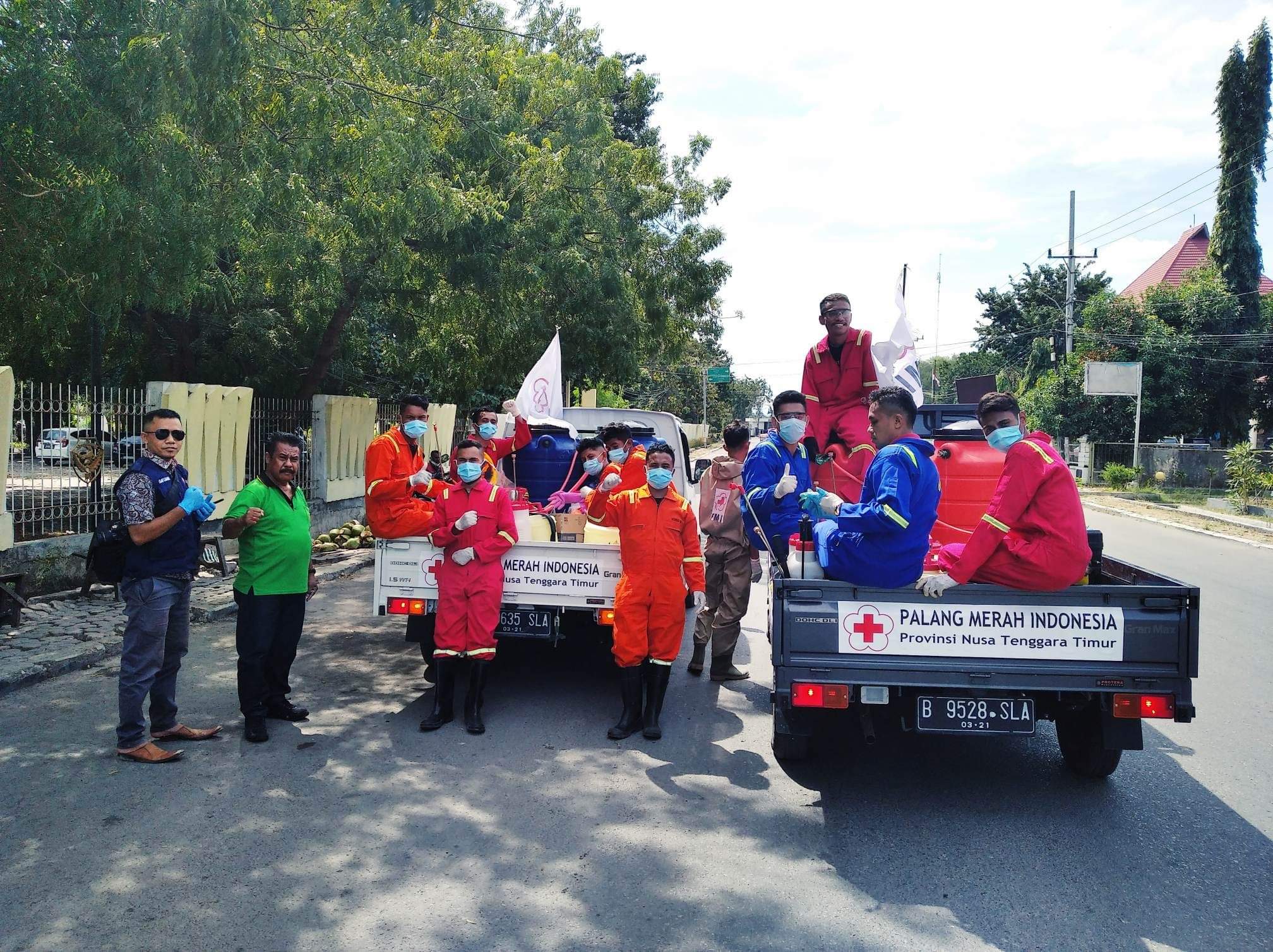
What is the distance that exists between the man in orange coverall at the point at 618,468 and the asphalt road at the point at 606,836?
141cm

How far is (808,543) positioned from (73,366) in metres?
14.1

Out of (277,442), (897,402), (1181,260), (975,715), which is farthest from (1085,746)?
(1181,260)

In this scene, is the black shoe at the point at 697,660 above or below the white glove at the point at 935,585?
below

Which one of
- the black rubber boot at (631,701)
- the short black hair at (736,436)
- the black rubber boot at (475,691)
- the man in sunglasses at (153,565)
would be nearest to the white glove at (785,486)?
the short black hair at (736,436)

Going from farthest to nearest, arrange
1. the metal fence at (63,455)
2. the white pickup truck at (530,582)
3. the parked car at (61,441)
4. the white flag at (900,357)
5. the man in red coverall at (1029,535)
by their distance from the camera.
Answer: the parked car at (61,441) → the metal fence at (63,455) → the white flag at (900,357) → the white pickup truck at (530,582) → the man in red coverall at (1029,535)

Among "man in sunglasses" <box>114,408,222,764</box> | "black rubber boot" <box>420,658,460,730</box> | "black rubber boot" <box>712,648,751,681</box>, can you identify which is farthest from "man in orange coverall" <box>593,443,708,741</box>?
"man in sunglasses" <box>114,408,222,764</box>

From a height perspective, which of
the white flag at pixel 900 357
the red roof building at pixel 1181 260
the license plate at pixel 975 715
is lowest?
the license plate at pixel 975 715

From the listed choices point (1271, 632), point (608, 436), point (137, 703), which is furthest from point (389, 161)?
point (1271, 632)

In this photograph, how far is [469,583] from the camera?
5812 mm

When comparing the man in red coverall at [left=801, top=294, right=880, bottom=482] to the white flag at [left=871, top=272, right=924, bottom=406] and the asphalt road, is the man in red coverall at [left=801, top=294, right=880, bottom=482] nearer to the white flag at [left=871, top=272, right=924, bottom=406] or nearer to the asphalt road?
the white flag at [left=871, top=272, right=924, bottom=406]

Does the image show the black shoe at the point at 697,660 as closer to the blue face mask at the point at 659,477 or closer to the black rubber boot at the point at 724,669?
the black rubber boot at the point at 724,669

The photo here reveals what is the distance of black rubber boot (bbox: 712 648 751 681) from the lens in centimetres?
703

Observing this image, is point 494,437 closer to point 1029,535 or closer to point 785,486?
point 785,486

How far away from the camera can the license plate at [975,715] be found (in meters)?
4.40
